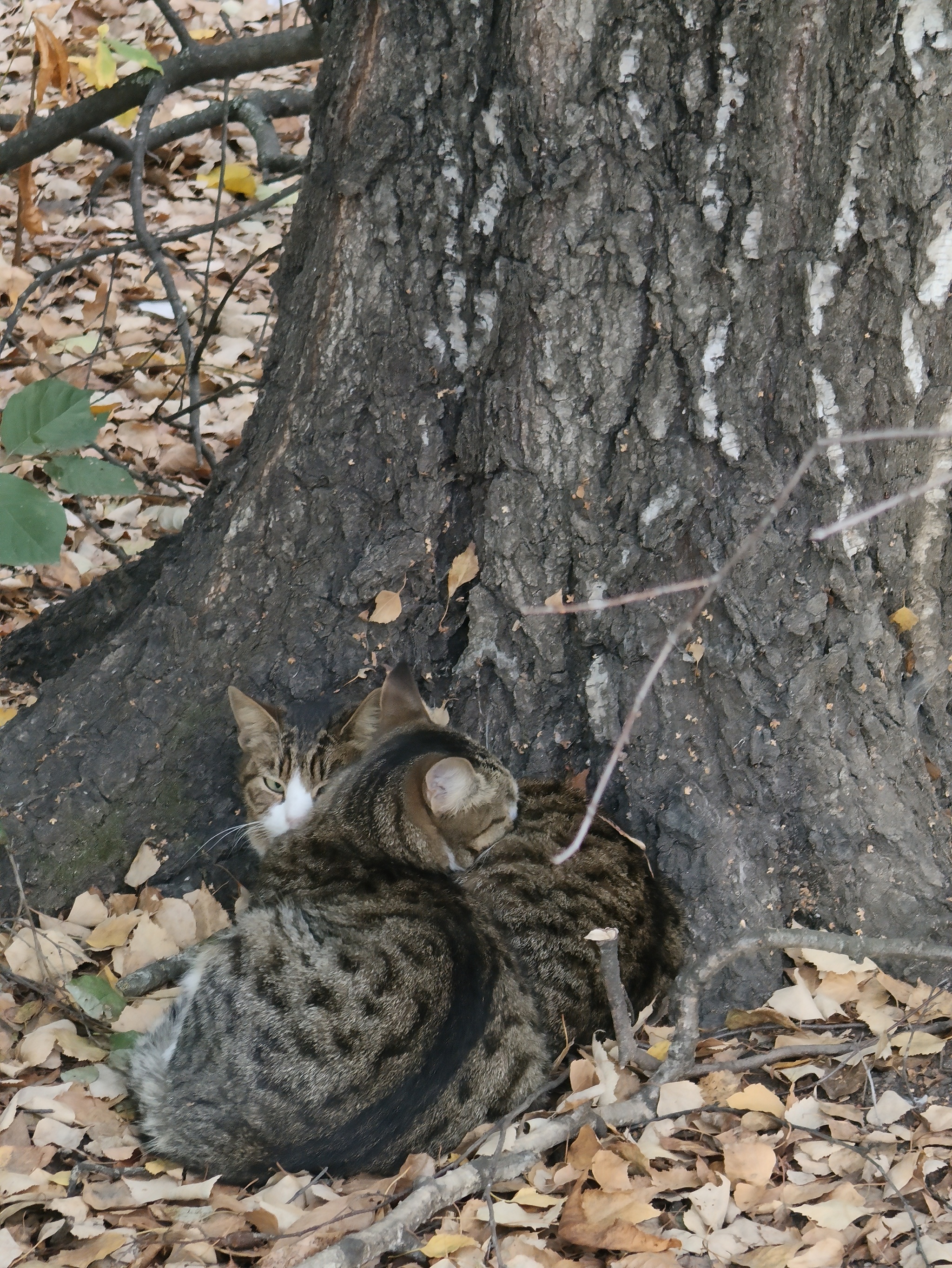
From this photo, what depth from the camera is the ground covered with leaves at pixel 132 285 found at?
4.77m

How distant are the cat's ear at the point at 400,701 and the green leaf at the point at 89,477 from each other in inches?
33.8

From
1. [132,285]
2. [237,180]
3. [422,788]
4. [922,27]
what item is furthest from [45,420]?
[237,180]

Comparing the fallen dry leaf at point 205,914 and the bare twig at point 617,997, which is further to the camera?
the fallen dry leaf at point 205,914

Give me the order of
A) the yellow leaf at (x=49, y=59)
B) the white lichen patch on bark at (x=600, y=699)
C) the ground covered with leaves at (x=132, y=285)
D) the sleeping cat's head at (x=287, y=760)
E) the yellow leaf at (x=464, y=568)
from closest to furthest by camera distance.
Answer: the white lichen patch on bark at (x=600, y=699) < the yellow leaf at (x=464, y=568) < the sleeping cat's head at (x=287, y=760) < the yellow leaf at (x=49, y=59) < the ground covered with leaves at (x=132, y=285)

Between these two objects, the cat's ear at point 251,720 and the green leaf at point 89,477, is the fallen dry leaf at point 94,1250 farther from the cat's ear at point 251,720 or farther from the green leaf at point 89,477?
the green leaf at point 89,477

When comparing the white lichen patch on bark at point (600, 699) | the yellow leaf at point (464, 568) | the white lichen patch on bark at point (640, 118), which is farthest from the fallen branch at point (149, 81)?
the white lichen patch on bark at point (600, 699)

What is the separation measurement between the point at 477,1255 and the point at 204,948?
1.07 meters

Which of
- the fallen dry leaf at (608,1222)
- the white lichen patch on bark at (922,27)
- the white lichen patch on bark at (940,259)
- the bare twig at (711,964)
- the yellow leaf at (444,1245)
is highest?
the white lichen patch on bark at (922,27)

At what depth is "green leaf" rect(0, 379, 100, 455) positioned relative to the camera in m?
2.83

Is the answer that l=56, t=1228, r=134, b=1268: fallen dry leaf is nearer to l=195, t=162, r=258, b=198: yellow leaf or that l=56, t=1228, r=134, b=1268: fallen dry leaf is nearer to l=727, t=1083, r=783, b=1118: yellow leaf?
l=727, t=1083, r=783, b=1118: yellow leaf

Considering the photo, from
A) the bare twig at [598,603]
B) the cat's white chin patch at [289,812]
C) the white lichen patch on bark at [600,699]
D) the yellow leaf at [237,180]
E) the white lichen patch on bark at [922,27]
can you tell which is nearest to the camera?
the white lichen patch on bark at [922,27]

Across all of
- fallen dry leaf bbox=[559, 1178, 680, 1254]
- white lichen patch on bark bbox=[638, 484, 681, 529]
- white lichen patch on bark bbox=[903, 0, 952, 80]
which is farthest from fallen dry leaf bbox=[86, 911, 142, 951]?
white lichen patch on bark bbox=[903, 0, 952, 80]

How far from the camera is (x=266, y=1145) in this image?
2.46 metres

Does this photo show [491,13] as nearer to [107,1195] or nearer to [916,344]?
[916,344]
